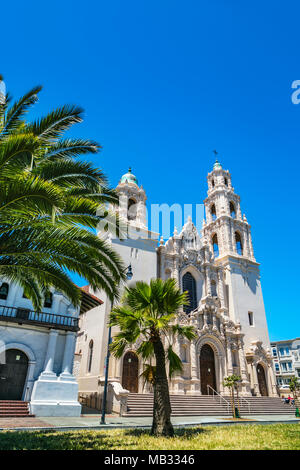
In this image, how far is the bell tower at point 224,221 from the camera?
39375 mm

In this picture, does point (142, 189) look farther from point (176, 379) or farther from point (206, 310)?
point (176, 379)

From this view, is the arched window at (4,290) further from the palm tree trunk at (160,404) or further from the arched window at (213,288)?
the arched window at (213,288)

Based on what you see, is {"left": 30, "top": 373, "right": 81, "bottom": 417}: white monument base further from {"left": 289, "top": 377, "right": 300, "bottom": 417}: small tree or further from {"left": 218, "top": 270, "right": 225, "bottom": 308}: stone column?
{"left": 289, "top": 377, "right": 300, "bottom": 417}: small tree

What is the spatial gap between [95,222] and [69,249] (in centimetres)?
115

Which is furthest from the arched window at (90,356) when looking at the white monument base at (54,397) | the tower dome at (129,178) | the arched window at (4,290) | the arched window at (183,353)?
the tower dome at (129,178)

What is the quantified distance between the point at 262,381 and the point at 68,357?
75.4 feet

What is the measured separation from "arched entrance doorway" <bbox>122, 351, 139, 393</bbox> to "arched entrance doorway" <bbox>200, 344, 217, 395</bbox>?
24.1ft

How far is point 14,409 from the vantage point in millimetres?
17328

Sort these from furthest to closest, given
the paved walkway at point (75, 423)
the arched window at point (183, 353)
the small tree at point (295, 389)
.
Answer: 1. the small tree at point (295, 389)
2. the arched window at point (183, 353)
3. the paved walkway at point (75, 423)

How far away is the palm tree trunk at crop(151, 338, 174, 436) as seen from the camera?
33.8ft

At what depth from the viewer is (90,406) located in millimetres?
24828

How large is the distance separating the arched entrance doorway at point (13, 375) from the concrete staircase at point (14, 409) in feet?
2.06
